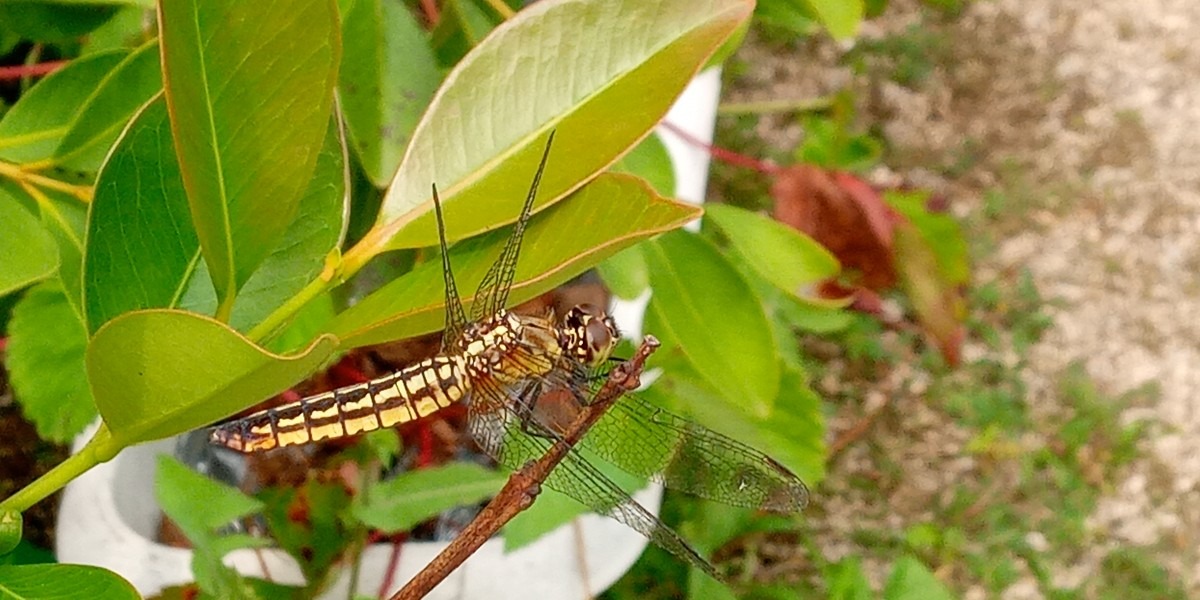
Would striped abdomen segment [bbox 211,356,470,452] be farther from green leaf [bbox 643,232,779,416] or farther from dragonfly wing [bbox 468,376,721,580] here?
green leaf [bbox 643,232,779,416]

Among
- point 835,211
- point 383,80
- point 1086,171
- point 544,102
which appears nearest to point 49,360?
point 383,80

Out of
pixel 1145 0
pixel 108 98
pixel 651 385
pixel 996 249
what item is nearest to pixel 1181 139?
pixel 1145 0

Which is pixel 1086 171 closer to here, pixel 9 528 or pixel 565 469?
pixel 565 469

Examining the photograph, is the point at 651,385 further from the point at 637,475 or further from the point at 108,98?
the point at 108,98

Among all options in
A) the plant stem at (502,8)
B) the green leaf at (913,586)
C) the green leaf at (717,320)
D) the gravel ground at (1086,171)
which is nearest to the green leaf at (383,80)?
the plant stem at (502,8)

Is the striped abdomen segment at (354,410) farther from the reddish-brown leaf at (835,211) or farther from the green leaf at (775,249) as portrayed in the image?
the reddish-brown leaf at (835,211)
